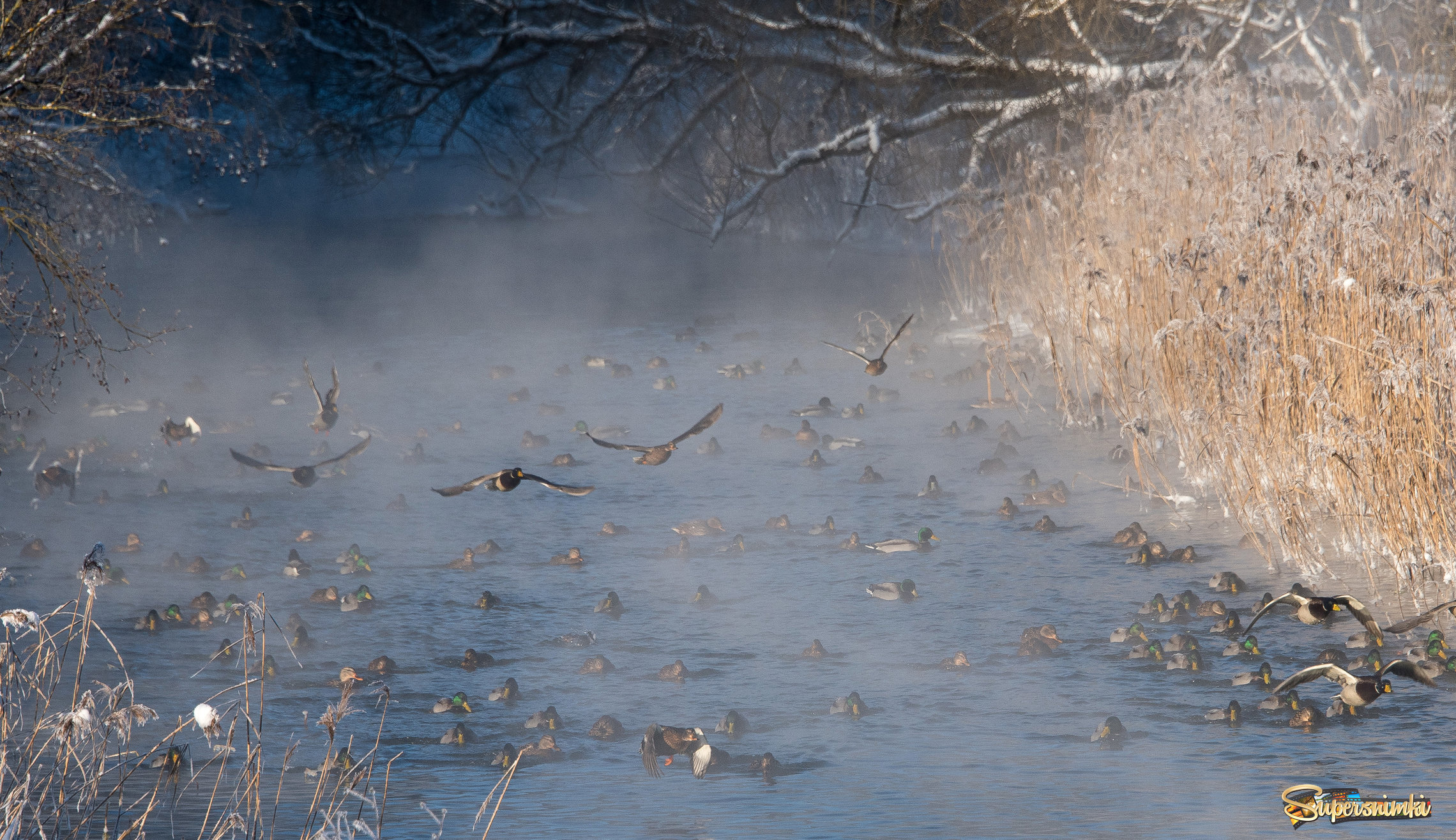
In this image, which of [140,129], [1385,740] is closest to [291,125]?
[140,129]

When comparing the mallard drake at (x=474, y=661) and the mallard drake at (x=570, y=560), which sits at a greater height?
the mallard drake at (x=570, y=560)

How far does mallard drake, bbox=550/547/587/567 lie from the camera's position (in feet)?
22.6

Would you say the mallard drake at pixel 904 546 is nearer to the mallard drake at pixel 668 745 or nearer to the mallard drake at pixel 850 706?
the mallard drake at pixel 850 706

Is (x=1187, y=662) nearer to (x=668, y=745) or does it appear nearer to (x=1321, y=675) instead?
(x=1321, y=675)

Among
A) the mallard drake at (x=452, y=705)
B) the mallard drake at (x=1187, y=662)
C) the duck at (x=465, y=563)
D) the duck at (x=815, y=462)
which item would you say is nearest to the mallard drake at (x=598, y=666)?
the mallard drake at (x=452, y=705)

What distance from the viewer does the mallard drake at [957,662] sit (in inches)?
210

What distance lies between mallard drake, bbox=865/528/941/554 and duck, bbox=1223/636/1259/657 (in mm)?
1849

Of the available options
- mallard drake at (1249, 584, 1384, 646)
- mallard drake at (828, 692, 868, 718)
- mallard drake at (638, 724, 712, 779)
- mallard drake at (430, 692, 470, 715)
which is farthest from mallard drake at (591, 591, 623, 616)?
mallard drake at (1249, 584, 1384, 646)

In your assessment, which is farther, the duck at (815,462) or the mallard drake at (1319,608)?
the duck at (815,462)

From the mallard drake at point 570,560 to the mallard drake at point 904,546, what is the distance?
1.46m

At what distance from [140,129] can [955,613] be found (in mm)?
4814

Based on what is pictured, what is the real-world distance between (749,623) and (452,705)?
4.75 feet

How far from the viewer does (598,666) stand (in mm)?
5387

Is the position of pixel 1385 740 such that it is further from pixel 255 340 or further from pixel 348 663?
pixel 255 340
